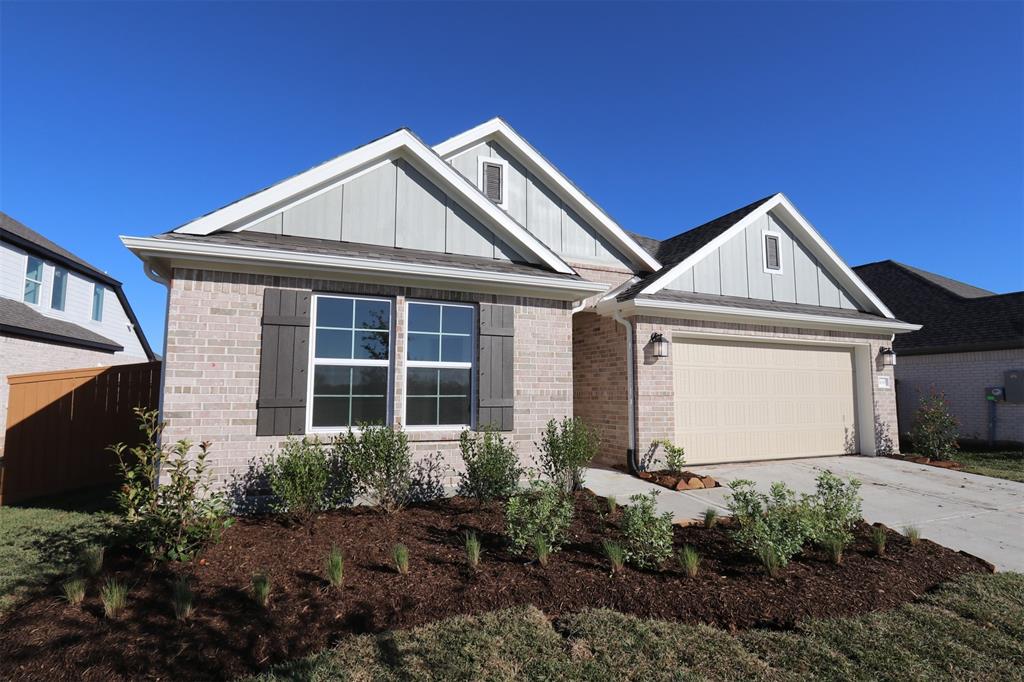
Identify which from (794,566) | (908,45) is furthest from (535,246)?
(908,45)

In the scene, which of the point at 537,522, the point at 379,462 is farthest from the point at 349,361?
the point at 537,522

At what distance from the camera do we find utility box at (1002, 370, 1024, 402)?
502 inches

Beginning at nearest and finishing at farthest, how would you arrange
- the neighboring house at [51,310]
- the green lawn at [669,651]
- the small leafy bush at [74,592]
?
1. the green lawn at [669,651]
2. the small leafy bush at [74,592]
3. the neighboring house at [51,310]

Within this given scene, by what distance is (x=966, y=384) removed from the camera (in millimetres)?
13945

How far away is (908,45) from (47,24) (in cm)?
1445

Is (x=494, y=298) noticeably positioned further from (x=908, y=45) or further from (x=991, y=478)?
(x=991, y=478)

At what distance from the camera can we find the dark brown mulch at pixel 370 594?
9.73ft

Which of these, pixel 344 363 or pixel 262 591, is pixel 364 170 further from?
pixel 262 591

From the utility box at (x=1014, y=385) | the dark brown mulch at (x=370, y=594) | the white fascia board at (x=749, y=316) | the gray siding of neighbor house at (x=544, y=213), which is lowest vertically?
the dark brown mulch at (x=370, y=594)

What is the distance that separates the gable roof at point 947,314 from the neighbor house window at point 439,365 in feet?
48.7

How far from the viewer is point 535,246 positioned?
24.5ft

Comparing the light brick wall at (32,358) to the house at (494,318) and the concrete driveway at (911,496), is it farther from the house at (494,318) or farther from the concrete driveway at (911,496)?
the concrete driveway at (911,496)

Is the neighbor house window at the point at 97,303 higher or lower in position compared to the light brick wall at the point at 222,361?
higher

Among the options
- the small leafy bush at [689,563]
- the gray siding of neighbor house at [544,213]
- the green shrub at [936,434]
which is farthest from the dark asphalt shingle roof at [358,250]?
the green shrub at [936,434]
